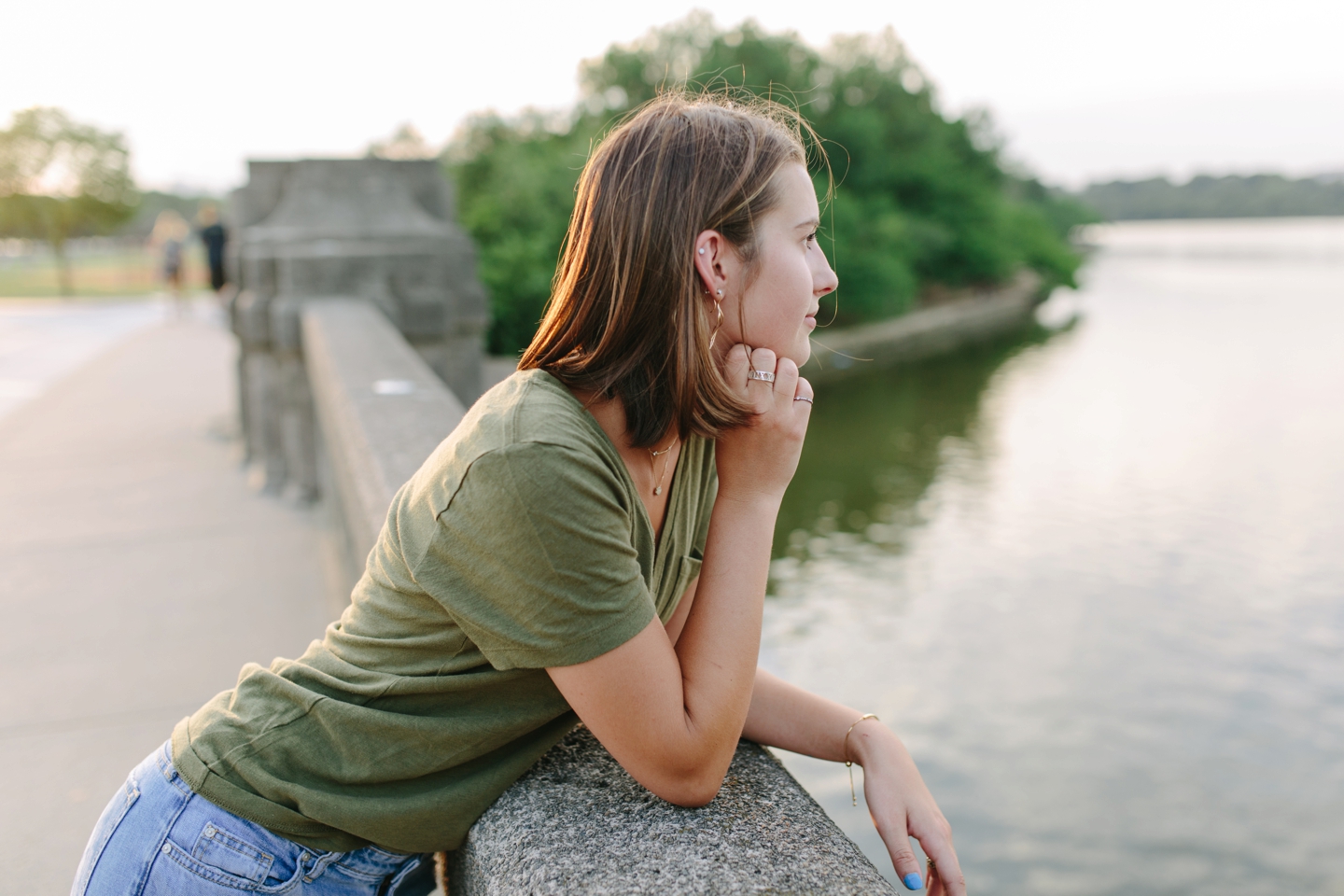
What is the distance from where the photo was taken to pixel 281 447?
539cm

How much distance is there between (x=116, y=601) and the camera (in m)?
3.90

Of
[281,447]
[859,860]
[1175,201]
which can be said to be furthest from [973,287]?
[1175,201]

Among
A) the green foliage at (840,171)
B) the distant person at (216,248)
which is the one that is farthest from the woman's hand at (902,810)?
the green foliage at (840,171)

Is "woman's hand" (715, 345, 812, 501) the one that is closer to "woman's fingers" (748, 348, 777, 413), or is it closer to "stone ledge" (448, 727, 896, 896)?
"woman's fingers" (748, 348, 777, 413)

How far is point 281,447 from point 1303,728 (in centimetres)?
686

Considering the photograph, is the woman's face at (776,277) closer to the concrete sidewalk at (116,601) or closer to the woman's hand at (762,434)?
the woman's hand at (762,434)

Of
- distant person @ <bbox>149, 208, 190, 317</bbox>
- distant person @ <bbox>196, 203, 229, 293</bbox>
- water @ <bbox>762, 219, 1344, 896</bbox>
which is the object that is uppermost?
distant person @ <bbox>196, 203, 229, 293</bbox>

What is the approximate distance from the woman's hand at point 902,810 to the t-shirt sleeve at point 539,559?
548mm

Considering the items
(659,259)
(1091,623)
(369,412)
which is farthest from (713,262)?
(1091,623)

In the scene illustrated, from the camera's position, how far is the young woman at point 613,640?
4.18ft

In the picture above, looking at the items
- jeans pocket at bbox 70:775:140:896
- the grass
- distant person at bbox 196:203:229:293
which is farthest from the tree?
jeans pocket at bbox 70:775:140:896

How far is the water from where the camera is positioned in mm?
6289

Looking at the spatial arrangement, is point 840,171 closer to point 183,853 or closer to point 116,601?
point 116,601

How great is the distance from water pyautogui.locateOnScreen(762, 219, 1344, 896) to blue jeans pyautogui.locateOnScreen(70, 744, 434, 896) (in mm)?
5139
